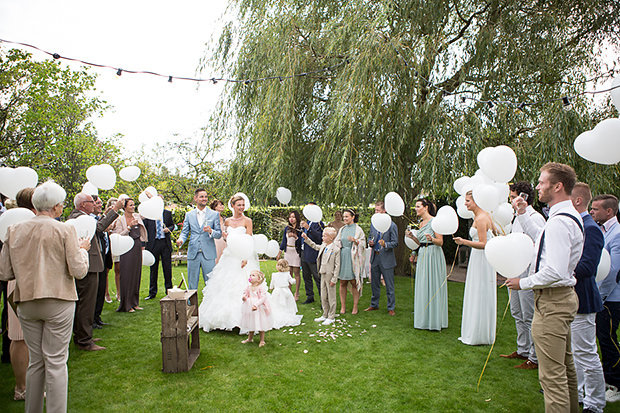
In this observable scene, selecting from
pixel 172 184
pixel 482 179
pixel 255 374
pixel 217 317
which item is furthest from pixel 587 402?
pixel 172 184

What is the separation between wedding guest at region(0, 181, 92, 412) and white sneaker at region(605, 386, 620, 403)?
438cm

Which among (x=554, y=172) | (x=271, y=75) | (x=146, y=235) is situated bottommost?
(x=146, y=235)

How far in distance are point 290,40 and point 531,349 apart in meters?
6.83

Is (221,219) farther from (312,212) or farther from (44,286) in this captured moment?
(44,286)

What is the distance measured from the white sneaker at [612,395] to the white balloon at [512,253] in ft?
5.40

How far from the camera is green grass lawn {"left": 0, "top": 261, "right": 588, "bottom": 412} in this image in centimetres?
336

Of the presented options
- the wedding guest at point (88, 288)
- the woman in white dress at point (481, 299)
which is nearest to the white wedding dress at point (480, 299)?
the woman in white dress at point (481, 299)

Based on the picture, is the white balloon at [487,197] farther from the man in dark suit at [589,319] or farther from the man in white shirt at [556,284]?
the man in white shirt at [556,284]

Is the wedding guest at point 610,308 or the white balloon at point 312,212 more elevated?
the white balloon at point 312,212

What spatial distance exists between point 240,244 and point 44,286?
8.63 ft

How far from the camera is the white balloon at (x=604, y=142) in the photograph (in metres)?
2.93

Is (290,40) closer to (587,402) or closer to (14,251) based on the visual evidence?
(14,251)

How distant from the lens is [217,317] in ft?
17.5

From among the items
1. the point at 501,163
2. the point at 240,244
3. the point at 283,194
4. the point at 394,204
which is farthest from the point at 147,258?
the point at 501,163
